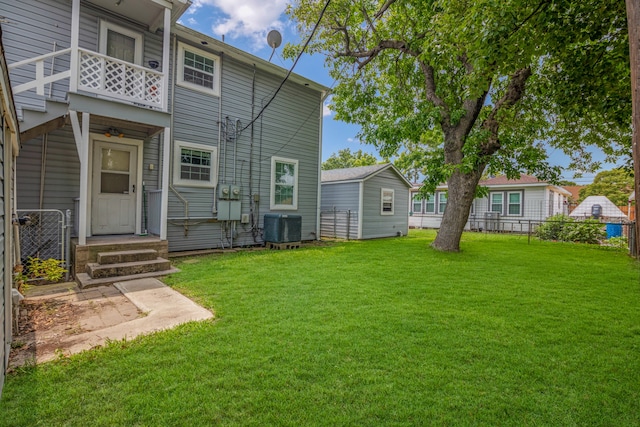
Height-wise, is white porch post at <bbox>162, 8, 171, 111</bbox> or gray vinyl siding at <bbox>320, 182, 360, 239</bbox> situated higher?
white porch post at <bbox>162, 8, 171, 111</bbox>

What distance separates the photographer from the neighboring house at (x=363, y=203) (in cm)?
1216

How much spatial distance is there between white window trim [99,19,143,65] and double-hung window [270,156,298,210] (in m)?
4.06

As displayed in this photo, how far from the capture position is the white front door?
6.36 metres

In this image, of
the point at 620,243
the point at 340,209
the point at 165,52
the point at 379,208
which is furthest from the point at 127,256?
the point at 620,243

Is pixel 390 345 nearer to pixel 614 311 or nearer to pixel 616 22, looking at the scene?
pixel 614 311

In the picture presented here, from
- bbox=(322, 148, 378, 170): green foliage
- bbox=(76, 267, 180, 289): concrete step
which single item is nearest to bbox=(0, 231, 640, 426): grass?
bbox=(76, 267, 180, 289): concrete step

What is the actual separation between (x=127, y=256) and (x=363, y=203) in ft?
27.9

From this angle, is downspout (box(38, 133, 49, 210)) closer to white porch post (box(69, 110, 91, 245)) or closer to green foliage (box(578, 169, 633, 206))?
white porch post (box(69, 110, 91, 245))

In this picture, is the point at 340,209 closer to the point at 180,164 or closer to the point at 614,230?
the point at 180,164

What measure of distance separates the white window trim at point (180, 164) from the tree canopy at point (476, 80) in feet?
13.4

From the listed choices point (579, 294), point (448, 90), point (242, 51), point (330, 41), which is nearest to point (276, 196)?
point (242, 51)

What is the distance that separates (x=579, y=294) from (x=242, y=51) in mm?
8871

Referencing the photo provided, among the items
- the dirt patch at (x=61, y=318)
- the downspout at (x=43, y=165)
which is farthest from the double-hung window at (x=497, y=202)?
the downspout at (x=43, y=165)

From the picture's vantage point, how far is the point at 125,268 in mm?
5215
